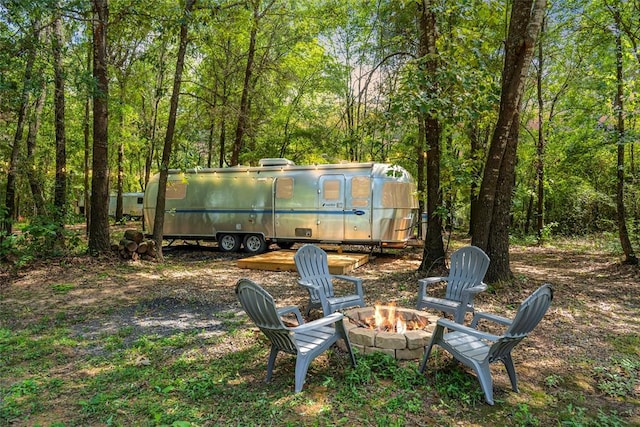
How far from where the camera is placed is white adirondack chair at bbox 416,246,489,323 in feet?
14.2

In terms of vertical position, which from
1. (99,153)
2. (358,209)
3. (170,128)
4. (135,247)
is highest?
(170,128)

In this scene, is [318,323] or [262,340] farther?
[262,340]

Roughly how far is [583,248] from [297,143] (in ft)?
32.5

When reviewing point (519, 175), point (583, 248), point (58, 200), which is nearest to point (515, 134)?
point (583, 248)

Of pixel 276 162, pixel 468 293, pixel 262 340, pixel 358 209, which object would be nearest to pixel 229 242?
pixel 276 162

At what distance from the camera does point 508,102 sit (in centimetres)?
550

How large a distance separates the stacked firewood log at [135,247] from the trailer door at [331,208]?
13.5ft

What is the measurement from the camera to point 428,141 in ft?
23.9

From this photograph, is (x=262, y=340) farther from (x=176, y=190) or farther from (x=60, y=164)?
(x=176, y=190)

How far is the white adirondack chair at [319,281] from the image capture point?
4418 millimetres

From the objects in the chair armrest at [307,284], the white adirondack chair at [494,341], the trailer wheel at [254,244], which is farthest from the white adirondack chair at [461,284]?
the trailer wheel at [254,244]

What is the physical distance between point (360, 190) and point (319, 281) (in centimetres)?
534

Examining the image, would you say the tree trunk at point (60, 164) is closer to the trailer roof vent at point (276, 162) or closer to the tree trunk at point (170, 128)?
the tree trunk at point (170, 128)

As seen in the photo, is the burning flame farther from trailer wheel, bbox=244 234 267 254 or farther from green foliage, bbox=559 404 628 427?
trailer wheel, bbox=244 234 267 254
